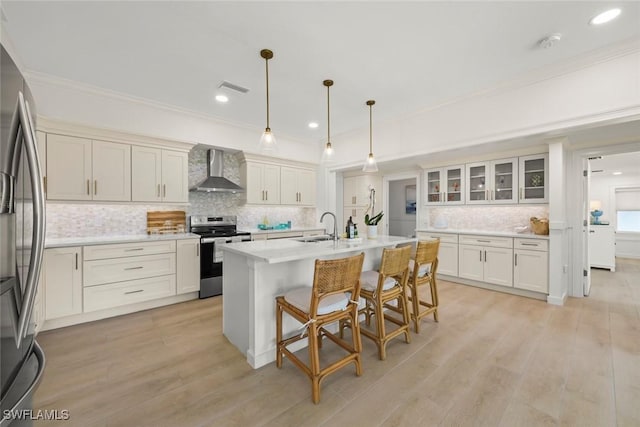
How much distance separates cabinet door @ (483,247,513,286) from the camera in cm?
390

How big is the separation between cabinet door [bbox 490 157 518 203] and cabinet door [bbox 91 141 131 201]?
5.54 m

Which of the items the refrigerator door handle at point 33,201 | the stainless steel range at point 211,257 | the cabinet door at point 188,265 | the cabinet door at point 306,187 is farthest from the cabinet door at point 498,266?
the refrigerator door handle at point 33,201

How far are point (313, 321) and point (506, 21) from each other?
2.85 m

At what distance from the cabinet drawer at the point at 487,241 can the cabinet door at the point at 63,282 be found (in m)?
5.32

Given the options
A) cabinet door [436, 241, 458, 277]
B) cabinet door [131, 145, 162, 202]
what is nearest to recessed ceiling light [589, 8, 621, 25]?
cabinet door [436, 241, 458, 277]

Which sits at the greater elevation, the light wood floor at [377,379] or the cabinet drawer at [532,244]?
the cabinet drawer at [532,244]

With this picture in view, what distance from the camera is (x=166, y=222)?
12.8ft

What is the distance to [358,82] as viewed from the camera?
3164mm

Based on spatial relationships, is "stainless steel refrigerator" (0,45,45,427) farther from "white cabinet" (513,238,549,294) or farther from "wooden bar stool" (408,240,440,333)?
"white cabinet" (513,238,549,294)

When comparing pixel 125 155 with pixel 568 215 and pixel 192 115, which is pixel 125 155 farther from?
pixel 568 215

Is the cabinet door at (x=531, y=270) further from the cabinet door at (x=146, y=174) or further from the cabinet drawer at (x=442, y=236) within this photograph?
the cabinet door at (x=146, y=174)

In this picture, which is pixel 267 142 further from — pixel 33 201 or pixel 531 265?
pixel 531 265

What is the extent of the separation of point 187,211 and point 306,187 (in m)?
2.30

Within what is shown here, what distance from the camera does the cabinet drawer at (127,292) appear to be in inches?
118
